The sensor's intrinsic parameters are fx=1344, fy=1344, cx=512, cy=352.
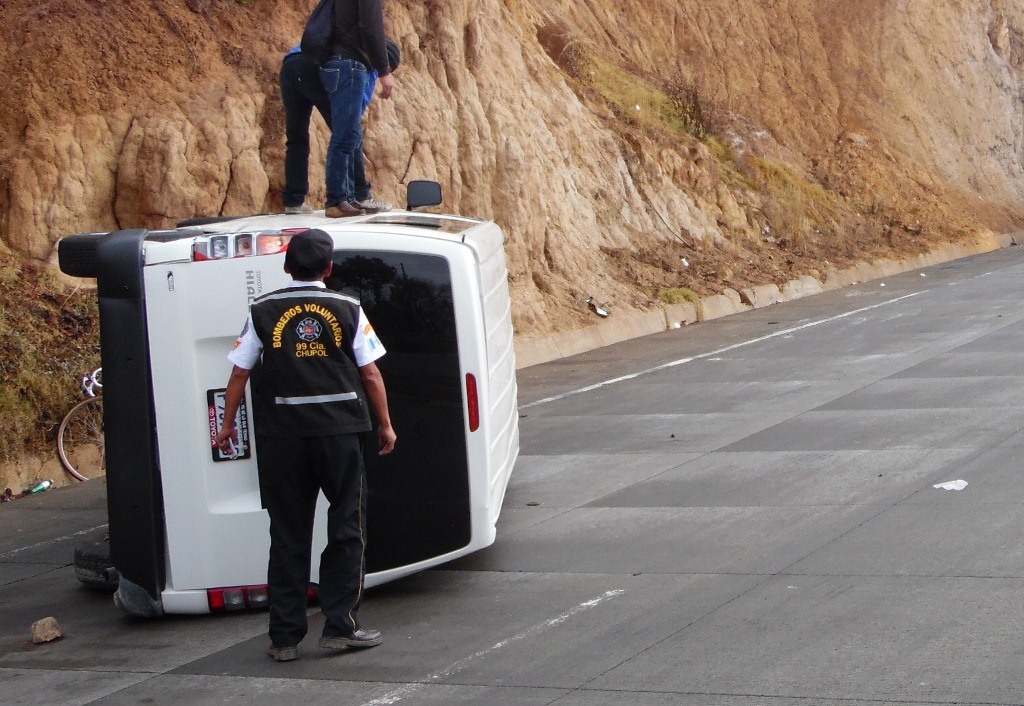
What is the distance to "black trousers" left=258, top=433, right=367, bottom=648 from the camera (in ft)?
20.8

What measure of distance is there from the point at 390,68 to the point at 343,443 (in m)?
5.58

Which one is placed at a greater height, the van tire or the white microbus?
the van tire

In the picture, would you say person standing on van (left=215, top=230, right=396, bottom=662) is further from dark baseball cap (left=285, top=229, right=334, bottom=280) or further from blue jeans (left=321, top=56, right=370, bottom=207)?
blue jeans (left=321, top=56, right=370, bottom=207)

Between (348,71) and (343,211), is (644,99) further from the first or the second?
(343,211)

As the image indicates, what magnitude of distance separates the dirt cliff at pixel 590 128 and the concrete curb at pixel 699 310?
426 millimetres

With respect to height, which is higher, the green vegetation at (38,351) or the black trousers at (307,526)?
the green vegetation at (38,351)

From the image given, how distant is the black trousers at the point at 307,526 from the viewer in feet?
20.8

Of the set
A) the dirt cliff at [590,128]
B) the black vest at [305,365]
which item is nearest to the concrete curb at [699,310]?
the dirt cliff at [590,128]

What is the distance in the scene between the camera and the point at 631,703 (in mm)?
5402

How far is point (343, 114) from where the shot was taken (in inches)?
420

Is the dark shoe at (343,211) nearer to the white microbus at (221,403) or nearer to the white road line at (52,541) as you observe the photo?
the white microbus at (221,403)

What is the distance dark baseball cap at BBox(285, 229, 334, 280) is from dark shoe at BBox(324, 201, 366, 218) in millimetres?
2342

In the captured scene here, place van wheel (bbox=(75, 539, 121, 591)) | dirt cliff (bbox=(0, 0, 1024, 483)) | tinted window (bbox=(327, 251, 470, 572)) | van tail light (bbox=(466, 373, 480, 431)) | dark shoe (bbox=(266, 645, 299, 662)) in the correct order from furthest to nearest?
dirt cliff (bbox=(0, 0, 1024, 483)), van wheel (bbox=(75, 539, 121, 591)), van tail light (bbox=(466, 373, 480, 431)), tinted window (bbox=(327, 251, 470, 572)), dark shoe (bbox=(266, 645, 299, 662))

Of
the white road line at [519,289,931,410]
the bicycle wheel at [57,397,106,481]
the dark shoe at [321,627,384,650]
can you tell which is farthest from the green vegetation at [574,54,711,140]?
the dark shoe at [321,627,384,650]
